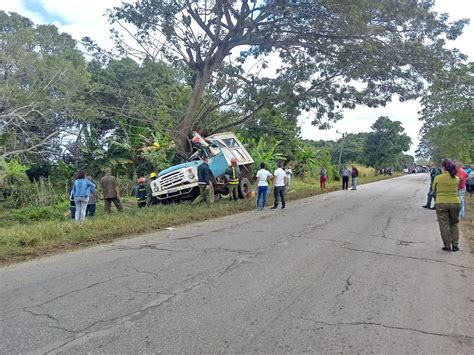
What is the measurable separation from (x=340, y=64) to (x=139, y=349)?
16000 millimetres

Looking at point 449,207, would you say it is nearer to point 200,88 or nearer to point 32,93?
point 200,88

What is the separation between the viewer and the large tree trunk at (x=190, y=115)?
57.4 feet

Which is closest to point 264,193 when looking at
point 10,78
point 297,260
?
point 297,260

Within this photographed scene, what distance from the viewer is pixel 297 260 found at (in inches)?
273

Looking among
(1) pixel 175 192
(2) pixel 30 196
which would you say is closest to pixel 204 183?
(1) pixel 175 192

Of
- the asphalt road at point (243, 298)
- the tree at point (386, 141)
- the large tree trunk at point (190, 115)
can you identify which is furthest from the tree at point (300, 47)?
the tree at point (386, 141)

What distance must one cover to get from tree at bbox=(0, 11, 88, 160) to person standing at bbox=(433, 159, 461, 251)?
15.9 metres

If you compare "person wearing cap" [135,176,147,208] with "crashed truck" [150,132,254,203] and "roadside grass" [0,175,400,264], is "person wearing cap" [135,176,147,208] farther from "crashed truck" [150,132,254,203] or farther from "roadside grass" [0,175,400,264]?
"roadside grass" [0,175,400,264]

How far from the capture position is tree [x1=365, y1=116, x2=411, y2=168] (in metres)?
61.9

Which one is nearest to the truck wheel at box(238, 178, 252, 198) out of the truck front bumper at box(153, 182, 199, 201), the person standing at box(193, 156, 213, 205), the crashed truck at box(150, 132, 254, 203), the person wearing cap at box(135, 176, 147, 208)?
the crashed truck at box(150, 132, 254, 203)

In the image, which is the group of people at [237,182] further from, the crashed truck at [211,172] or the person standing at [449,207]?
the person standing at [449,207]

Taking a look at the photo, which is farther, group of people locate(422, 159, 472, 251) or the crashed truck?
the crashed truck

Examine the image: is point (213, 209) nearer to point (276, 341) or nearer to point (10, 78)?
point (276, 341)

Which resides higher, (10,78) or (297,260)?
(10,78)
